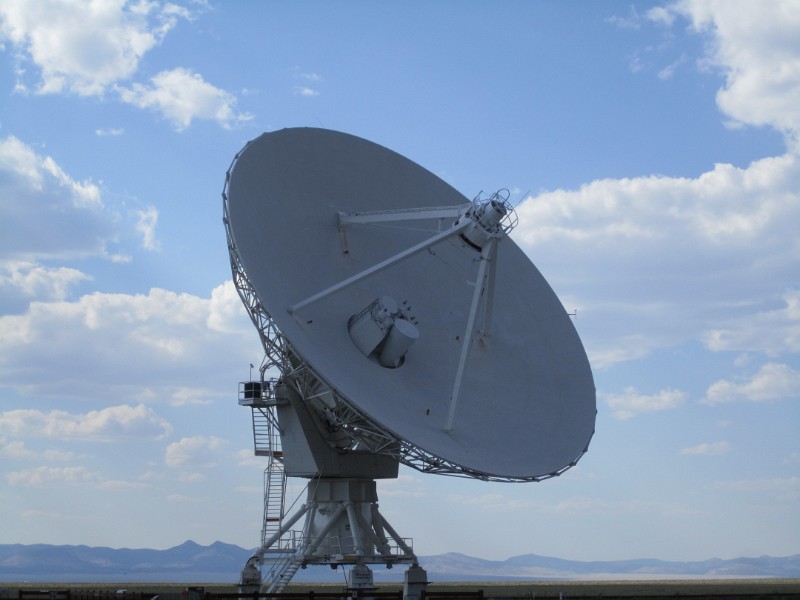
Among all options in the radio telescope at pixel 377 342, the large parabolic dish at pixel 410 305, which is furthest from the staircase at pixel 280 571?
the large parabolic dish at pixel 410 305

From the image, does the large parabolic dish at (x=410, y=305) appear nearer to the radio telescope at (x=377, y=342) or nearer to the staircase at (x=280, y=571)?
the radio telescope at (x=377, y=342)

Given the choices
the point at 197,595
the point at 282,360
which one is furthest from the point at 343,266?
the point at 197,595

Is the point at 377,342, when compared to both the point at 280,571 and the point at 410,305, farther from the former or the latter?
the point at 280,571

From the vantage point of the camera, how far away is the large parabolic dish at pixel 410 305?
97.7 feet

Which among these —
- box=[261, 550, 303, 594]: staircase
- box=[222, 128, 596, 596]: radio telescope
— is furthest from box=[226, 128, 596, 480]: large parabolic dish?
box=[261, 550, 303, 594]: staircase

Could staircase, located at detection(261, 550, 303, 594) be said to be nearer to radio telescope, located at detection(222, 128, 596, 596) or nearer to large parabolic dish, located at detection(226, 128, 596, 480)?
radio telescope, located at detection(222, 128, 596, 596)

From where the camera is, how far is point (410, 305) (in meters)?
35.6

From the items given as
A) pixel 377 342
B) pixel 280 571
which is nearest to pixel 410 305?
pixel 377 342

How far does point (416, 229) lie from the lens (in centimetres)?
3528

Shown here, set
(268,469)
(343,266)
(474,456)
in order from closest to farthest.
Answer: (474,456) → (343,266) → (268,469)

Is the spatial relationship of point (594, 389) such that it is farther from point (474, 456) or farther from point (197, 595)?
point (197, 595)

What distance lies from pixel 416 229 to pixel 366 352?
5360 mm

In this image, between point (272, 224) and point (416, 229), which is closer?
point (272, 224)

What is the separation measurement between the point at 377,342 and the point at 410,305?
3.78 meters
